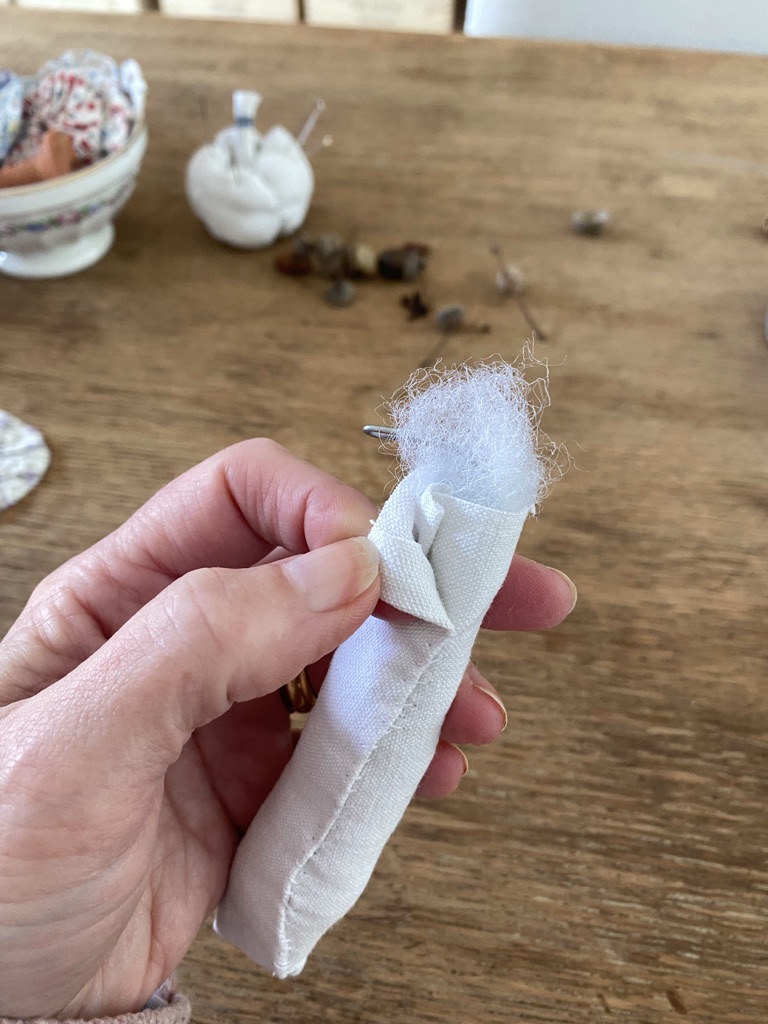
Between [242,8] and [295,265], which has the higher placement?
[242,8]

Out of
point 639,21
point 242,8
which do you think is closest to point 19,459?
point 639,21

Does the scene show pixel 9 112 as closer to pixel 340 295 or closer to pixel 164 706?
pixel 340 295

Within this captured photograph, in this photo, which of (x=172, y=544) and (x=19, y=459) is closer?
(x=172, y=544)

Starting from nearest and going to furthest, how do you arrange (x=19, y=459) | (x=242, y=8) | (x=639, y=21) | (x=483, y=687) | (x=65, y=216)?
(x=483, y=687) < (x=19, y=459) < (x=65, y=216) < (x=639, y=21) < (x=242, y=8)

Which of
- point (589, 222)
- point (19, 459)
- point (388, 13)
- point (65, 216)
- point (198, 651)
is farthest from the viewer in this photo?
point (388, 13)

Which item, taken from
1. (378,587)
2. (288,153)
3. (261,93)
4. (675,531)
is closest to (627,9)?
(261,93)

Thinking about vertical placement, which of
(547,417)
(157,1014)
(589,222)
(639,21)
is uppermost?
(639,21)

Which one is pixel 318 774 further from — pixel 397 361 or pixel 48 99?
pixel 48 99
